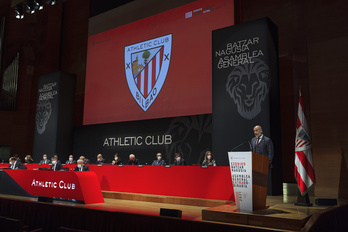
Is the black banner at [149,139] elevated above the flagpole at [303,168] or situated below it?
above

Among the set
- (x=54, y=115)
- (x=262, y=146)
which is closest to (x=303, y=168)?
(x=262, y=146)

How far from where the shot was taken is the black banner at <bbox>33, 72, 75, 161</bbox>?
1094 centimetres

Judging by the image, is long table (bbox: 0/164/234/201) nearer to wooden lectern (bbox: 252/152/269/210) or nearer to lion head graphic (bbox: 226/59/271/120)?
wooden lectern (bbox: 252/152/269/210)

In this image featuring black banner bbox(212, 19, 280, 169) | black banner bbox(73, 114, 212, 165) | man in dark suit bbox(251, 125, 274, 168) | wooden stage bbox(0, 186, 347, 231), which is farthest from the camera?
black banner bbox(73, 114, 212, 165)

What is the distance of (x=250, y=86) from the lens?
660cm

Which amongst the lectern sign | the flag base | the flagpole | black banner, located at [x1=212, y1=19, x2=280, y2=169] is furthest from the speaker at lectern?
black banner, located at [x1=212, y1=19, x2=280, y2=169]

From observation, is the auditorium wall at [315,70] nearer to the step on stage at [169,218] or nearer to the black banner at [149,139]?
the black banner at [149,139]

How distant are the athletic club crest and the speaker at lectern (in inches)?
246

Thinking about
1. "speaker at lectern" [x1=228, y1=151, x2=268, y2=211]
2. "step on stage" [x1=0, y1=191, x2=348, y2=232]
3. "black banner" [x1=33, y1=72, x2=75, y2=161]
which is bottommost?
"step on stage" [x1=0, y1=191, x2=348, y2=232]

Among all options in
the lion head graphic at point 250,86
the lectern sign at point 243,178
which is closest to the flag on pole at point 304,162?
the lectern sign at point 243,178

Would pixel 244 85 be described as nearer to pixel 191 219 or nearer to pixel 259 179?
pixel 259 179

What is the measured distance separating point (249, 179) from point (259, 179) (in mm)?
141

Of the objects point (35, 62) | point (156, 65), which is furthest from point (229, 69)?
point (35, 62)

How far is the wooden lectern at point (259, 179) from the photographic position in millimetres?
2740
